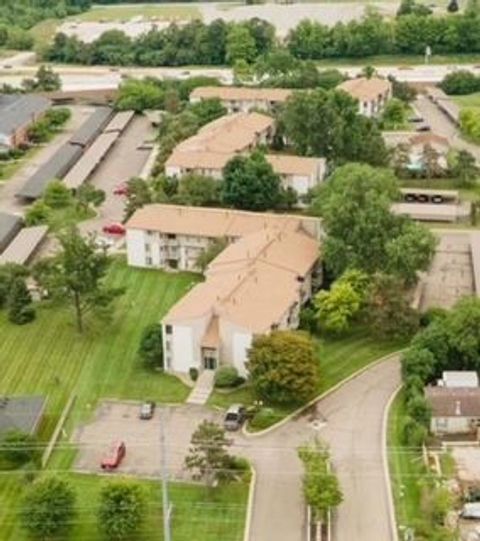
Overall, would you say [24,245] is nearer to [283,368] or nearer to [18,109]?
[283,368]

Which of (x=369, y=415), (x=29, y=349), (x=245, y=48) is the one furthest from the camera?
(x=245, y=48)

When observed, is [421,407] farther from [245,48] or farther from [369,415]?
[245,48]

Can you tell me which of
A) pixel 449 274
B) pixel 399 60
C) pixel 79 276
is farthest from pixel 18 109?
pixel 449 274

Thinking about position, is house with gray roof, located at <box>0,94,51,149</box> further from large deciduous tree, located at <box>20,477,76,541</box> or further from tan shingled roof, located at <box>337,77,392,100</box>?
large deciduous tree, located at <box>20,477,76,541</box>

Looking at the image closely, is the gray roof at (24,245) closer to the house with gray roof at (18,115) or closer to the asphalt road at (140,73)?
→ the house with gray roof at (18,115)

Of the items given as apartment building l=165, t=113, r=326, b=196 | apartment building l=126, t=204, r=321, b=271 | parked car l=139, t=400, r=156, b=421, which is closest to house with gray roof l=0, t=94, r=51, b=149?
apartment building l=165, t=113, r=326, b=196

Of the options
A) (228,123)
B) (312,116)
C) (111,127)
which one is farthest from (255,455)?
(111,127)

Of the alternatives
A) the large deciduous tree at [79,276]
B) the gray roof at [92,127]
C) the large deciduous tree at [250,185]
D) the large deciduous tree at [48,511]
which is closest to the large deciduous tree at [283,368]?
the large deciduous tree at [79,276]
